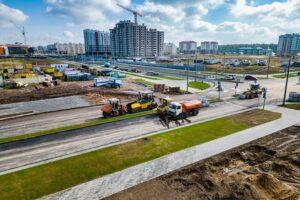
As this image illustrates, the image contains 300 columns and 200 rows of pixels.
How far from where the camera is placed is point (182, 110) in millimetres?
28703

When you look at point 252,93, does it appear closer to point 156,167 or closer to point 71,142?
point 156,167

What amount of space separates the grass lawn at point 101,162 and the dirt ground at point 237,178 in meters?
3.23

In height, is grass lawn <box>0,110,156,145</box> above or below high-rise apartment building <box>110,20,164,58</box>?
below

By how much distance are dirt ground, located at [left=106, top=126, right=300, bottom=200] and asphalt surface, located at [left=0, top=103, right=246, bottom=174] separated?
8110 mm

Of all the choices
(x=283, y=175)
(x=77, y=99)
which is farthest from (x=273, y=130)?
(x=77, y=99)

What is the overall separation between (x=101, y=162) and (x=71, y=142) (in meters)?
5.75

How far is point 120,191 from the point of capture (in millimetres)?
14102

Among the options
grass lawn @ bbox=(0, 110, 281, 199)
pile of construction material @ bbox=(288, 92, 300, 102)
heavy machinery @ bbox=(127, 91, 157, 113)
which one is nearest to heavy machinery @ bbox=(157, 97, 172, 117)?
heavy machinery @ bbox=(127, 91, 157, 113)

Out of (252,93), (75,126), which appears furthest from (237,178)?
(252,93)

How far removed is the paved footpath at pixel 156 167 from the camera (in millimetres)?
14070

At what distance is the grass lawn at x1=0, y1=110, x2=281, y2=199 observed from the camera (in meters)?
14.6

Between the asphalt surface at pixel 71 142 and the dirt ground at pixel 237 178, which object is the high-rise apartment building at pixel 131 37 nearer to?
the asphalt surface at pixel 71 142

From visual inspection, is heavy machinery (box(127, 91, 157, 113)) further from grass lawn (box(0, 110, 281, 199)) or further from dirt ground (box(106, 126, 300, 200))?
dirt ground (box(106, 126, 300, 200))

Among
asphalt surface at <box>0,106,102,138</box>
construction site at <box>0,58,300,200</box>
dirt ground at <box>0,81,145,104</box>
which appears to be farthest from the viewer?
dirt ground at <box>0,81,145,104</box>
